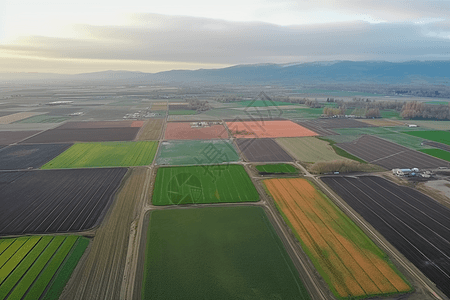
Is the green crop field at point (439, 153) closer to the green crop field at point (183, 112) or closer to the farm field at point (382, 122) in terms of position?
the farm field at point (382, 122)

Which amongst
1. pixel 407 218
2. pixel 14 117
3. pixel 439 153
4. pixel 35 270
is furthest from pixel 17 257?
pixel 14 117

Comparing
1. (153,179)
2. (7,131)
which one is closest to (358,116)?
(153,179)

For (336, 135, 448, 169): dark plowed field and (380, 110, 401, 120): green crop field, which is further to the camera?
(380, 110, 401, 120): green crop field

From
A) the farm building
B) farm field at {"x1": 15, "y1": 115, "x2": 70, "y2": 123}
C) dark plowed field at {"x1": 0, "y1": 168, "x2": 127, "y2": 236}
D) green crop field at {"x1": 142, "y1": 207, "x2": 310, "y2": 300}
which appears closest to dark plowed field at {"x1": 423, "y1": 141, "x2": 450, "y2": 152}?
the farm building

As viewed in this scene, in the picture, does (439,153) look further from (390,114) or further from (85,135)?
(85,135)

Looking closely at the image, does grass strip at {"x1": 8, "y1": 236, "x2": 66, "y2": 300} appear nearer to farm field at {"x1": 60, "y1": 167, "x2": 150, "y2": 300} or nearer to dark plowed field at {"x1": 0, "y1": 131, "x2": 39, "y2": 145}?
farm field at {"x1": 60, "y1": 167, "x2": 150, "y2": 300}

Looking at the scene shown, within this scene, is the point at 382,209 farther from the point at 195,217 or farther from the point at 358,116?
the point at 358,116
